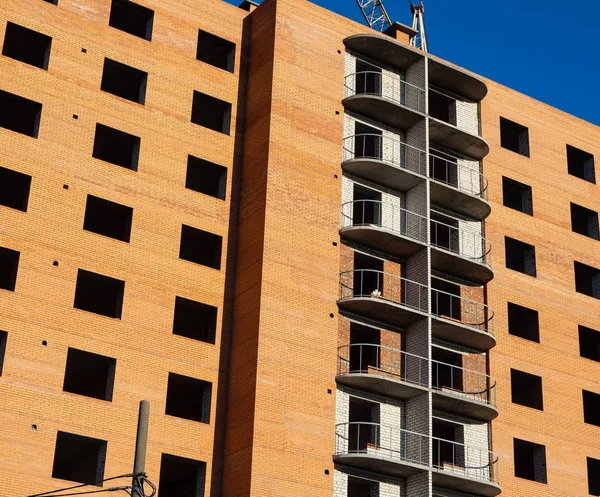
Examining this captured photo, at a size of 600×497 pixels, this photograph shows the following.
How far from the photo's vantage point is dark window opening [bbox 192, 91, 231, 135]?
44.5 m

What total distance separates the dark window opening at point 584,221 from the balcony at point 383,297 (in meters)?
12.3

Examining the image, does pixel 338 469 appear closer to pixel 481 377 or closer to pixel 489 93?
pixel 481 377

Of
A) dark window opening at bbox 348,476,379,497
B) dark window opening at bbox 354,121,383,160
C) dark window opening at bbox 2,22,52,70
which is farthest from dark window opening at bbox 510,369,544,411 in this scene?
dark window opening at bbox 2,22,52,70

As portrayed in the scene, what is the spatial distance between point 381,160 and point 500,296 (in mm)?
7915

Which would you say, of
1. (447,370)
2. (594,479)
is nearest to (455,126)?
(447,370)

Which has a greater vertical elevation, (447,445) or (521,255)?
(521,255)

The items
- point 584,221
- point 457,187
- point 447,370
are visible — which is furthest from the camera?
point 584,221

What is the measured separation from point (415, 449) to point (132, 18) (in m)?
20.8

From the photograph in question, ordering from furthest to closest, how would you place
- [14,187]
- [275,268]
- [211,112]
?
1. [211,112]
2. [14,187]
3. [275,268]

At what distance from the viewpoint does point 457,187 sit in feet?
155

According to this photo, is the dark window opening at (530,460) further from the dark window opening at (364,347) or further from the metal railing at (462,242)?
the metal railing at (462,242)

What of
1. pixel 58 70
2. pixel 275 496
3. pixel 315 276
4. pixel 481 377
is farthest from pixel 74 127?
pixel 481 377

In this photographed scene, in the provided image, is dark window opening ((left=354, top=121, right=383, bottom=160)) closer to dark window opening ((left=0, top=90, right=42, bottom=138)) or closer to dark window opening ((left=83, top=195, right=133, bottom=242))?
dark window opening ((left=83, top=195, right=133, bottom=242))

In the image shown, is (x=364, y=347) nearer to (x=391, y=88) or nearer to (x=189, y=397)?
(x=189, y=397)
